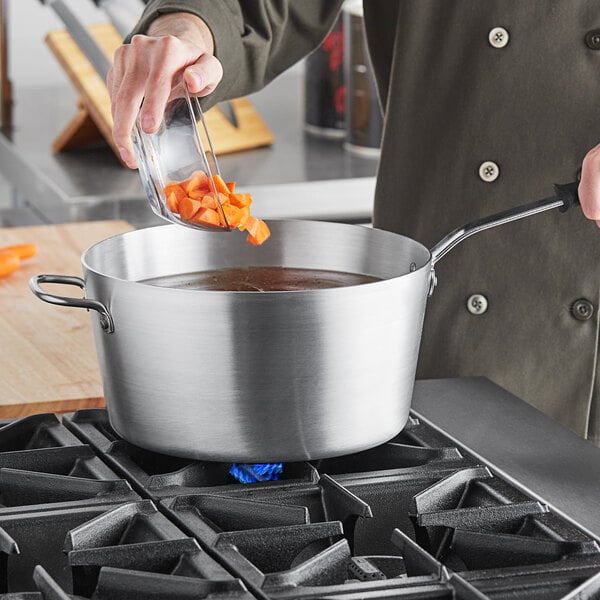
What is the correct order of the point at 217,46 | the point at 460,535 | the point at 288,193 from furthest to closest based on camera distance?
the point at 288,193 → the point at 217,46 → the point at 460,535

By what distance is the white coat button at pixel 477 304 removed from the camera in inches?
58.1

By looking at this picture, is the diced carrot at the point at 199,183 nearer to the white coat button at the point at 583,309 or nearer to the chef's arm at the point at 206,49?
the chef's arm at the point at 206,49

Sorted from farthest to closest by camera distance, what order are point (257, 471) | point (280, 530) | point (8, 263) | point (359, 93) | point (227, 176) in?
point (359, 93) → point (227, 176) → point (8, 263) → point (257, 471) → point (280, 530)

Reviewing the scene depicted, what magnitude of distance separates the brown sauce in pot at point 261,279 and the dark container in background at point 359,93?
163cm

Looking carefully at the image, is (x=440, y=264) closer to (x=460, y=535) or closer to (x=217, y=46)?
(x=217, y=46)

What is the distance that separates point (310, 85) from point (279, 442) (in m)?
2.13

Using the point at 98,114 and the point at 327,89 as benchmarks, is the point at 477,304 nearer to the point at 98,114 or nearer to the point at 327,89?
the point at 98,114

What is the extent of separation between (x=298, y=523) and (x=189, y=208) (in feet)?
1.11

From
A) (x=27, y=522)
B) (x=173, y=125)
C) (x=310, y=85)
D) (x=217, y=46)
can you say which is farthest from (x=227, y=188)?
(x=310, y=85)

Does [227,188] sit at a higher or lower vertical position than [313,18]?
lower

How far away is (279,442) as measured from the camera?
90 cm

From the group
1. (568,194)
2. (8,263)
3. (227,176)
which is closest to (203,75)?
(568,194)

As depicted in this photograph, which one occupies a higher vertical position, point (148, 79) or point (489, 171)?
point (148, 79)

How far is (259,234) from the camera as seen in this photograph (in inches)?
42.4
